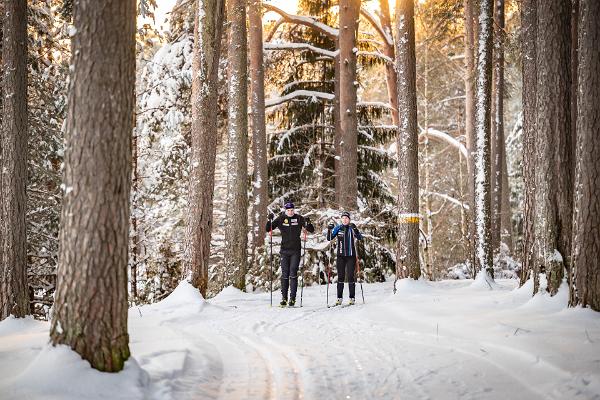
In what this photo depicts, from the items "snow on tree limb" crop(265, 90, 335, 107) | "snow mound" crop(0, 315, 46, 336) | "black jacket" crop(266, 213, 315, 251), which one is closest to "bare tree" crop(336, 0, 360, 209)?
"snow on tree limb" crop(265, 90, 335, 107)

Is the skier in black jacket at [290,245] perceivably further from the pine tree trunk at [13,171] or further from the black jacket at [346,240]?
the pine tree trunk at [13,171]

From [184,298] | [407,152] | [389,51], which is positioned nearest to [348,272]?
[407,152]

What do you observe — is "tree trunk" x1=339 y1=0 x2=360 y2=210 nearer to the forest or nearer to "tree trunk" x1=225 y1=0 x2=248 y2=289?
the forest

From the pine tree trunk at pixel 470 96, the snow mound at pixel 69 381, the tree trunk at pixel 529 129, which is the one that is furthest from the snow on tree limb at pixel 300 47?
the snow mound at pixel 69 381

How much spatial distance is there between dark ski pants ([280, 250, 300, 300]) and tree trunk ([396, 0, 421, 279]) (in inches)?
99.4

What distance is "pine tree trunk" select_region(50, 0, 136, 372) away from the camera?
4.80 meters

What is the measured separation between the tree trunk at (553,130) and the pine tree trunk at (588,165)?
1387 mm

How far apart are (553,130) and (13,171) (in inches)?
382

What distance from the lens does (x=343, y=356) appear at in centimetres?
628

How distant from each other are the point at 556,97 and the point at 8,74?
988cm

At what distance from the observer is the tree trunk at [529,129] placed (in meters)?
10.1

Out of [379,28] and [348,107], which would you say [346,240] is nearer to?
[348,107]

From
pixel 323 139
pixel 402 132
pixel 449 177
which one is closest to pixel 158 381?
pixel 402 132

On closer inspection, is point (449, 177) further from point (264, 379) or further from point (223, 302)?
point (264, 379)
